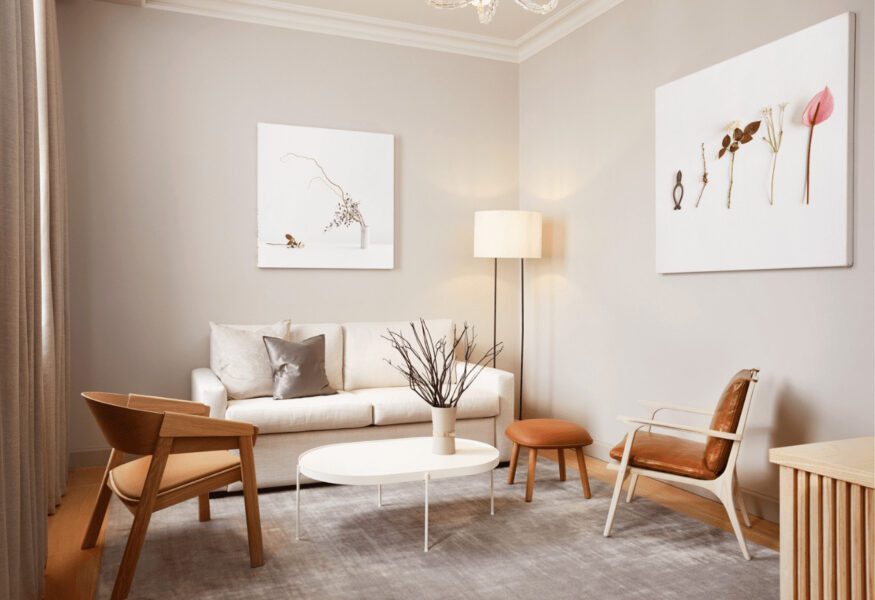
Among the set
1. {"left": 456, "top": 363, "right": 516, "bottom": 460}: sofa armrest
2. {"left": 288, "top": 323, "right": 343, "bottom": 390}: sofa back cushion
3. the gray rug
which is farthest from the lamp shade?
the gray rug

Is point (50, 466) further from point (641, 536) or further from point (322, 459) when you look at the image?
point (641, 536)

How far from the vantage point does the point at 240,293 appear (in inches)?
191

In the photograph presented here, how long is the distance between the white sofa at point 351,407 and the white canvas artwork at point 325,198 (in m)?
0.56

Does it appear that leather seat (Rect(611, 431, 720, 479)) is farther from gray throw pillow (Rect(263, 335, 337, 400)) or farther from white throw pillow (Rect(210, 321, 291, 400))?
white throw pillow (Rect(210, 321, 291, 400))

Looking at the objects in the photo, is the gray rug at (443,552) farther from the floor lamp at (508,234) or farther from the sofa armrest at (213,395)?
the floor lamp at (508,234)

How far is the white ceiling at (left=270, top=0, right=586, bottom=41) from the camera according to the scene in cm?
481

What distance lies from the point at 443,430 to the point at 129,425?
1420 mm

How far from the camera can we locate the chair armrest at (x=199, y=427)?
2.64 meters

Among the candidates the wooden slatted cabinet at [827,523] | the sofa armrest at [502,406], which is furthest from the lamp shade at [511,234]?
the wooden slatted cabinet at [827,523]

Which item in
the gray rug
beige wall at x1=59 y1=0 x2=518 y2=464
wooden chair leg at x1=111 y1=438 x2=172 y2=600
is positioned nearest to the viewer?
wooden chair leg at x1=111 y1=438 x2=172 y2=600

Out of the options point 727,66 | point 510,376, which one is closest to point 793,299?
point 727,66

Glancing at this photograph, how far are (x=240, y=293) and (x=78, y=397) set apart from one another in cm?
120

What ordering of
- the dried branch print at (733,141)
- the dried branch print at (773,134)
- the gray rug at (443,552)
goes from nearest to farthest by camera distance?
1. the gray rug at (443,552)
2. the dried branch print at (773,134)
3. the dried branch print at (733,141)

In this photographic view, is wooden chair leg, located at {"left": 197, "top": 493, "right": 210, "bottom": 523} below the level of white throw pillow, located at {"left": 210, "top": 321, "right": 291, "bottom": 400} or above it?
below
